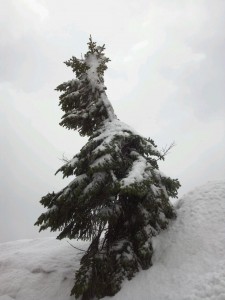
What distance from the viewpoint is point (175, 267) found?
305 inches

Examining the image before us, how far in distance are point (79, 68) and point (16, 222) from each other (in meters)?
192

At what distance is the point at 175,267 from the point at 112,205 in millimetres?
2588

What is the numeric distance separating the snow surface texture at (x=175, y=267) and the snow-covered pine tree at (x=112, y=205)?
460 mm

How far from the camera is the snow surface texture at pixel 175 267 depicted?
6926 mm

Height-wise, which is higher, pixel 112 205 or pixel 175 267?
pixel 112 205

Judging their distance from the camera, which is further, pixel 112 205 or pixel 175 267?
pixel 112 205

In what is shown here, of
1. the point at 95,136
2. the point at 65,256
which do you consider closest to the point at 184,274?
the point at 95,136

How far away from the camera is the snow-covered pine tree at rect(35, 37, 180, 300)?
7.96 metres

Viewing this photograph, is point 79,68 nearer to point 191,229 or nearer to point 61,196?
point 61,196

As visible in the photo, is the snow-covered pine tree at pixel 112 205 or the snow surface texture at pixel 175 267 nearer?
the snow surface texture at pixel 175 267

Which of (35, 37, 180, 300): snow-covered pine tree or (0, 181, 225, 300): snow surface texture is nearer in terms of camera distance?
(0, 181, 225, 300): snow surface texture

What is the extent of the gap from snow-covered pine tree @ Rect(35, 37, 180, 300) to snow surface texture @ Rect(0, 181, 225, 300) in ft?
1.51

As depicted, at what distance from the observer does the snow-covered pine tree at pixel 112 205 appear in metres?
7.96

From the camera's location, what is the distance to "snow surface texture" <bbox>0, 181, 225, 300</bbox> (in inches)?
273
